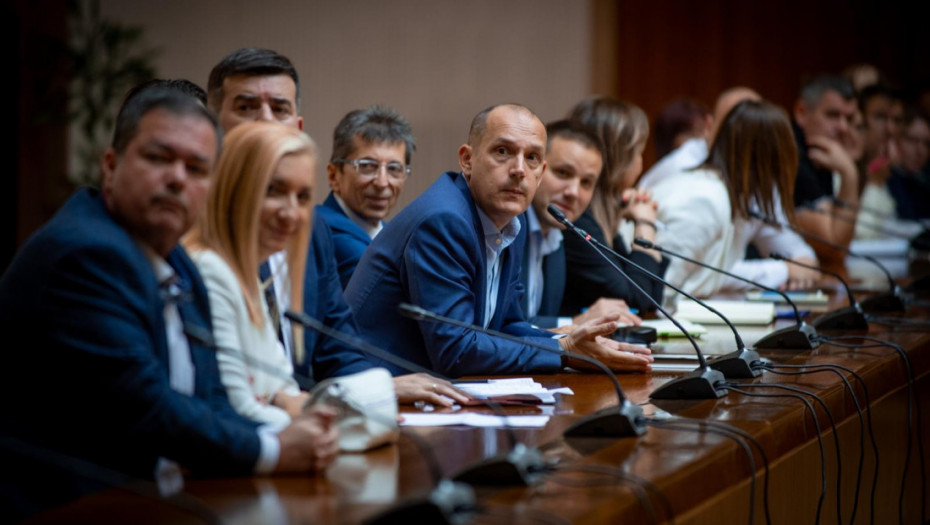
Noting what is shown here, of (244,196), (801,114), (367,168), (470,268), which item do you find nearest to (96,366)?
(244,196)

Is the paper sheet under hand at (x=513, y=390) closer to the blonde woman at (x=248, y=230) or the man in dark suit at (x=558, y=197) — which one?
the blonde woman at (x=248, y=230)

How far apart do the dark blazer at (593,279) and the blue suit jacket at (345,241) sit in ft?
2.70

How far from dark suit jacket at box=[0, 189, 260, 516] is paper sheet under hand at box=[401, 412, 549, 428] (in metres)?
0.48

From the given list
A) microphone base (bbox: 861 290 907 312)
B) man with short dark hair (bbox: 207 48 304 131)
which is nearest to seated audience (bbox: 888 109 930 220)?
microphone base (bbox: 861 290 907 312)

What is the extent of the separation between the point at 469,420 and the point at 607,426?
0.85 feet

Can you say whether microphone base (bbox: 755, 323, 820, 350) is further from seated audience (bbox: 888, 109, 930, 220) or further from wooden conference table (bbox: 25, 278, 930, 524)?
seated audience (bbox: 888, 109, 930, 220)

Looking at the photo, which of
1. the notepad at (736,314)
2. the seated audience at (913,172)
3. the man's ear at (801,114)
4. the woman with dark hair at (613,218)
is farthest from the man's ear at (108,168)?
the seated audience at (913,172)

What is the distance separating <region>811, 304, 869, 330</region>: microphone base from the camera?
12.3 feet

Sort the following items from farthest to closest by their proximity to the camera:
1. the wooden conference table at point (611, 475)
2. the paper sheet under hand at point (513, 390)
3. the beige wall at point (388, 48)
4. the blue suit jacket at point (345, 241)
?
1. the beige wall at point (388, 48)
2. the blue suit jacket at point (345, 241)
3. the paper sheet under hand at point (513, 390)
4. the wooden conference table at point (611, 475)

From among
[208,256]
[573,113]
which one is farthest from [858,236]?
[208,256]

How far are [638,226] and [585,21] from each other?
3.37 meters

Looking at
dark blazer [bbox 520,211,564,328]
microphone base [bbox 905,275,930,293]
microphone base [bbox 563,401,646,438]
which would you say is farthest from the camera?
microphone base [bbox 905,275,930,293]

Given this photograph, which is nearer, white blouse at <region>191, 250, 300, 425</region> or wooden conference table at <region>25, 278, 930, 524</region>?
wooden conference table at <region>25, 278, 930, 524</region>

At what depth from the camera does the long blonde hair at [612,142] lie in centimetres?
412
